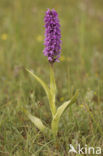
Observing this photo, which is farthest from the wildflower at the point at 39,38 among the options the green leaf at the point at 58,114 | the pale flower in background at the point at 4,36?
the green leaf at the point at 58,114

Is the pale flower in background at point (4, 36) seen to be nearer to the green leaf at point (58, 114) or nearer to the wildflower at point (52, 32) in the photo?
the wildflower at point (52, 32)

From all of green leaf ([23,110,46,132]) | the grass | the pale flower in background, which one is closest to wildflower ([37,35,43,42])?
the grass

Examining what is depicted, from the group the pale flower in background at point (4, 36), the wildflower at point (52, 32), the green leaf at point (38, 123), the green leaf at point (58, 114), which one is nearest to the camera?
the wildflower at point (52, 32)

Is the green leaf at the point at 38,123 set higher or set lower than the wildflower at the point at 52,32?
lower

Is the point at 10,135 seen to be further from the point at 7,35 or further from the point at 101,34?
the point at 101,34

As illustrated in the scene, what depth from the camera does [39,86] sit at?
135 inches

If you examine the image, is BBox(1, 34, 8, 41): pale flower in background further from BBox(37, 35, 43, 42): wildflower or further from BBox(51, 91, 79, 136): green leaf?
BBox(51, 91, 79, 136): green leaf

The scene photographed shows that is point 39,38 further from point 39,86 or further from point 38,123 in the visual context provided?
point 38,123

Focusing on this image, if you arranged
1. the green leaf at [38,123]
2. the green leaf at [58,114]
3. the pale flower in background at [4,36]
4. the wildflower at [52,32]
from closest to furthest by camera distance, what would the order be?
the wildflower at [52,32] < the green leaf at [58,114] < the green leaf at [38,123] < the pale flower in background at [4,36]

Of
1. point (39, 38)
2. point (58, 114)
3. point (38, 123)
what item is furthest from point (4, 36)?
point (58, 114)

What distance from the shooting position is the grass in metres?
2.30

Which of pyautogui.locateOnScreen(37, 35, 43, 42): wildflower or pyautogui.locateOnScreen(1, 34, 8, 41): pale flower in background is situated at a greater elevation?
pyautogui.locateOnScreen(1, 34, 8, 41): pale flower in background

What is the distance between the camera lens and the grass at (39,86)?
2.30 m

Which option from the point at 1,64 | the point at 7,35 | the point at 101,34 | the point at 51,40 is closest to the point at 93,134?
the point at 51,40
